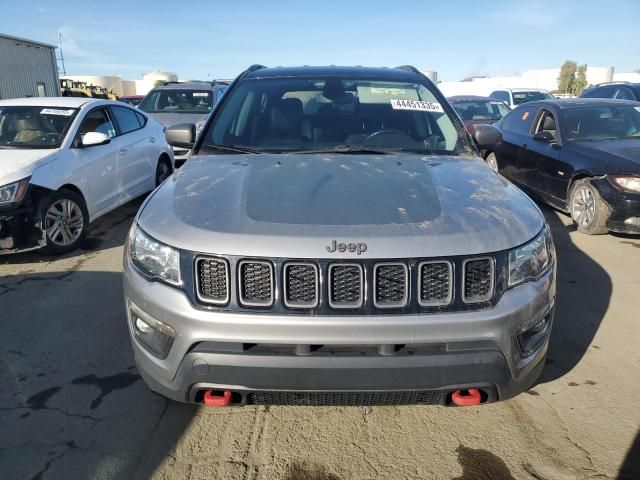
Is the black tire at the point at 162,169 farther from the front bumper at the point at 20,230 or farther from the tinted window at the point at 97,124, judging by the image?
the front bumper at the point at 20,230

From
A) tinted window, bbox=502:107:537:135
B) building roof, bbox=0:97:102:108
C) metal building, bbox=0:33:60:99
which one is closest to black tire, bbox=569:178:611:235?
tinted window, bbox=502:107:537:135

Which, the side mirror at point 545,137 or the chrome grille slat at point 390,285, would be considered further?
the side mirror at point 545,137

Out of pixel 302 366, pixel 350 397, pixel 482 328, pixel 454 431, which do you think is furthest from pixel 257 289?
pixel 454 431

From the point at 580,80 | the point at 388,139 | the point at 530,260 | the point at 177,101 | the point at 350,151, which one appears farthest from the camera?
the point at 580,80

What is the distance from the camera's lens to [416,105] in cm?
364

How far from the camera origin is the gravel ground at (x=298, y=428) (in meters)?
2.38

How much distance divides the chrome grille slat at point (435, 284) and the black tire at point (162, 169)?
6.56m

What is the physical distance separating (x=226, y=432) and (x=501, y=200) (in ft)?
5.95

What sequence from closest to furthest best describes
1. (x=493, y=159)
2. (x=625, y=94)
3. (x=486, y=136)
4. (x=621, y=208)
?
(x=486, y=136)
(x=621, y=208)
(x=493, y=159)
(x=625, y=94)

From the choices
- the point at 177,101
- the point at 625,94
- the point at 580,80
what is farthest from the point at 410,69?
the point at 580,80

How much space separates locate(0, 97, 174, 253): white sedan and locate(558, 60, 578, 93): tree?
61192 millimetres

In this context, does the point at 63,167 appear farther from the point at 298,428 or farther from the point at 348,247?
the point at 348,247

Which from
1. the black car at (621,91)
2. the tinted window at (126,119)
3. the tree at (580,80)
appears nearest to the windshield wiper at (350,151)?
the tinted window at (126,119)

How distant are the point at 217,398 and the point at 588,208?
18.2 ft
